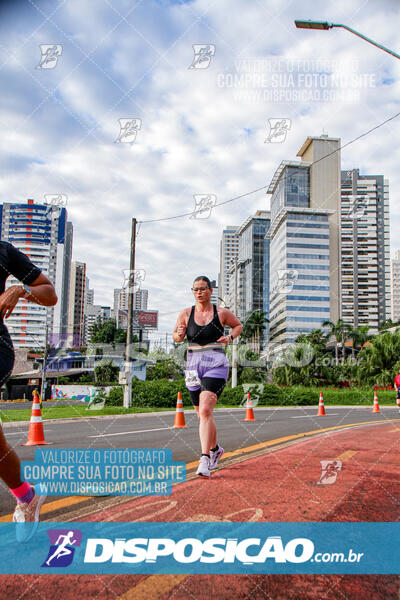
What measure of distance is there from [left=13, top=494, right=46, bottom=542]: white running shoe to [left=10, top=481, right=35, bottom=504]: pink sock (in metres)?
0.02

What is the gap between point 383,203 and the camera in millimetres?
159375

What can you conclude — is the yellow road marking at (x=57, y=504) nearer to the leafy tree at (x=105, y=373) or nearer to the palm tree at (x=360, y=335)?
→ the palm tree at (x=360, y=335)

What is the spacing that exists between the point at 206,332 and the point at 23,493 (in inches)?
83.5

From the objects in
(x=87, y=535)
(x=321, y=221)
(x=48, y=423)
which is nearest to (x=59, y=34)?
(x=87, y=535)

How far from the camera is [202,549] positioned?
7.39 feet

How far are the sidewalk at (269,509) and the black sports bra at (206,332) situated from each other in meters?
1.19

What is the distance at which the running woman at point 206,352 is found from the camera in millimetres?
4145

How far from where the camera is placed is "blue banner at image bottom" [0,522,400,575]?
2.09 meters

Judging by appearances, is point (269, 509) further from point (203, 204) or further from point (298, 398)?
point (298, 398)

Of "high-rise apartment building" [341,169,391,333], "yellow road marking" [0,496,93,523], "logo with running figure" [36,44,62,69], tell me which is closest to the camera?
"yellow road marking" [0,496,93,523]

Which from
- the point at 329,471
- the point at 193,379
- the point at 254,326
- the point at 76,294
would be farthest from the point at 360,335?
the point at 193,379

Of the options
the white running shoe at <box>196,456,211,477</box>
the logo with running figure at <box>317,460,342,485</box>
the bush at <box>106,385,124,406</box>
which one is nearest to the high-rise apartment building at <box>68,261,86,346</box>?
the bush at <box>106,385,124,406</box>

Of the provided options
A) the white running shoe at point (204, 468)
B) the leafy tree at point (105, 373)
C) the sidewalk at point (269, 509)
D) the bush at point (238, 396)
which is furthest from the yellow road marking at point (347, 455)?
the leafy tree at point (105, 373)

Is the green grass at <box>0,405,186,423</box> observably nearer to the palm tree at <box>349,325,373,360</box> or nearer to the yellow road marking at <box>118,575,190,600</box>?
the yellow road marking at <box>118,575,190,600</box>
